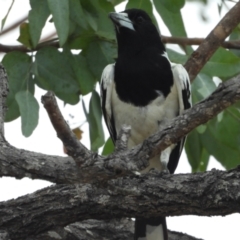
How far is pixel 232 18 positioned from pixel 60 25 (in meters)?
0.89

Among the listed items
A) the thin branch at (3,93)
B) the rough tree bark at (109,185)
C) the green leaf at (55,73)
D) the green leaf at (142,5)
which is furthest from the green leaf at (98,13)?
the rough tree bark at (109,185)

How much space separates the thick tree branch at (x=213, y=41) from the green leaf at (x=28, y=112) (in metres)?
0.77

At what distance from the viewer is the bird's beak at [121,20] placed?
144 inches

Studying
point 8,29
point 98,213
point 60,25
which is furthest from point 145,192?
point 8,29

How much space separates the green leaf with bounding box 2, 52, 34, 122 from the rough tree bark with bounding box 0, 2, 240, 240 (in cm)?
54

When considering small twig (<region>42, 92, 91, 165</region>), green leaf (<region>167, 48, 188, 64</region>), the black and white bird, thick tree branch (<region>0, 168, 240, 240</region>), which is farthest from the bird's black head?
small twig (<region>42, 92, 91, 165</region>)

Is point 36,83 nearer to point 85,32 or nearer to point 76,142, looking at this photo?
point 85,32

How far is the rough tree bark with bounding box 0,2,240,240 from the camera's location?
93.7 inches

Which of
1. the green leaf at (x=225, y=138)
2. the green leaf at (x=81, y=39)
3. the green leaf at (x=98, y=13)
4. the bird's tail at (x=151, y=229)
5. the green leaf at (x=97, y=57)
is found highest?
the green leaf at (x=98, y=13)

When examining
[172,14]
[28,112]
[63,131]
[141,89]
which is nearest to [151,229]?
[141,89]

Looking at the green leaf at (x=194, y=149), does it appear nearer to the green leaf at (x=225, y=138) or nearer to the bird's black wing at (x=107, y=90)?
the green leaf at (x=225, y=138)

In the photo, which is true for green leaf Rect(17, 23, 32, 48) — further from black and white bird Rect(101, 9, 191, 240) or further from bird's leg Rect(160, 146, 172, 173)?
bird's leg Rect(160, 146, 172, 173)

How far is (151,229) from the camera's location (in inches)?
137

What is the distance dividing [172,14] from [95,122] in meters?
0.65
